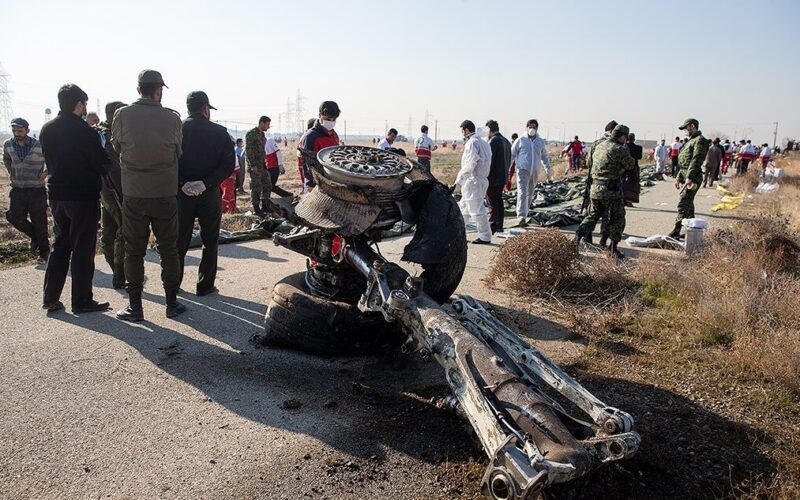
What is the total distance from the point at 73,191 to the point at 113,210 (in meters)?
1.06

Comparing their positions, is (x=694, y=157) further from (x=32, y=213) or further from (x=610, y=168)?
(x=32, y=213)

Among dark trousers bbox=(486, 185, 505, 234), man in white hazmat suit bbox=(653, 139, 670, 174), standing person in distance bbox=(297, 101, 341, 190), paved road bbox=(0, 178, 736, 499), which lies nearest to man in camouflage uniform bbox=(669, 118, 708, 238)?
dark trousers bbox=(486, 185, 505, 234)

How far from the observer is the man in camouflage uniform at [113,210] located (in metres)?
6.21

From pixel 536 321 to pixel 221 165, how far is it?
3.61 m

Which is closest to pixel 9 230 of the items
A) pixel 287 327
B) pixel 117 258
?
pixel 117 258

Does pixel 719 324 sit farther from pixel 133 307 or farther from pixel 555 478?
pixel 133 307

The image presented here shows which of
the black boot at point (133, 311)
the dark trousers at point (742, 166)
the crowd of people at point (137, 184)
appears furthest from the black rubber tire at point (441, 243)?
the dark trousers at point (742, 166)

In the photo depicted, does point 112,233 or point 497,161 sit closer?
point 112,233

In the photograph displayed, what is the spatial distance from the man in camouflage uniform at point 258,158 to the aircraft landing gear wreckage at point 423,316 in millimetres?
6917

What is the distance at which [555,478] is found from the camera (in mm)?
2281

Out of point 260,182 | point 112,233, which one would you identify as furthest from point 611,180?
point 260,182

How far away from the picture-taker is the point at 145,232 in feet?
17.0

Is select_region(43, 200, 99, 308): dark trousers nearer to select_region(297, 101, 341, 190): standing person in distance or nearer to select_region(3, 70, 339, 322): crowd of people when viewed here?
select_region(3, 70, 339, 322): crowd of people

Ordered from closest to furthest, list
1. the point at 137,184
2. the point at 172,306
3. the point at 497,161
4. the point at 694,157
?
the point at 137,184, the point at 172,306, the point at 694,157, the point at 497,161
